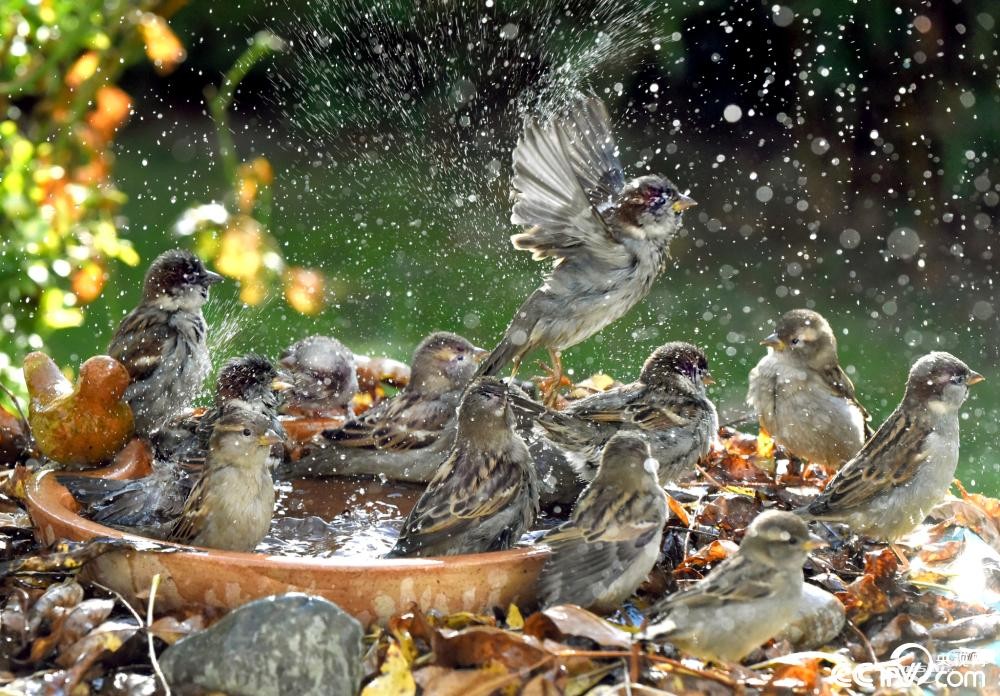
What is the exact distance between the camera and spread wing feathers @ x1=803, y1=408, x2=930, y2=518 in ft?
10.6

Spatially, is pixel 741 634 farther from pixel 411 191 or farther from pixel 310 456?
pixel 411 191

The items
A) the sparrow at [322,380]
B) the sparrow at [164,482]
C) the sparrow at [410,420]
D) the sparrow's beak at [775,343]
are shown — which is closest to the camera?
the sparrow at [164,482]

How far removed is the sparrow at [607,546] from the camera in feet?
8.80

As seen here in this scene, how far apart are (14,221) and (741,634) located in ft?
13.4

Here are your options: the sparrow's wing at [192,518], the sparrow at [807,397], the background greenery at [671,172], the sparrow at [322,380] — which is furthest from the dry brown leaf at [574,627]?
the background greenery at [671,172]

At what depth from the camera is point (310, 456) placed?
3.91 m

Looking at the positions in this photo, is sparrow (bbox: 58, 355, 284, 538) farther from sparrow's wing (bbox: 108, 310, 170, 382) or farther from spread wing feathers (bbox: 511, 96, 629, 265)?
spread wing feathers (bbox: 511, 96, 629, 265)

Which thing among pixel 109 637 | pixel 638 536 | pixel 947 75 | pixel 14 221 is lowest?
pixel 109 637

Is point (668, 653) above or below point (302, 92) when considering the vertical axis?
below

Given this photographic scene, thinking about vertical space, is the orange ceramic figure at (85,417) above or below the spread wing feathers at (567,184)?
below

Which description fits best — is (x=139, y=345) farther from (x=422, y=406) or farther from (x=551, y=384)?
(x=551, y=384)

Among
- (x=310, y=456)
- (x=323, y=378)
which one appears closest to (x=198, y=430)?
(x=310, y=456)

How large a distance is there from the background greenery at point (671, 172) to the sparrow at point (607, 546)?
3449mm

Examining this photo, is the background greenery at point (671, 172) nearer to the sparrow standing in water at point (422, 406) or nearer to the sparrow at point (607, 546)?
the sparrow standing in water at point (422, 406)
